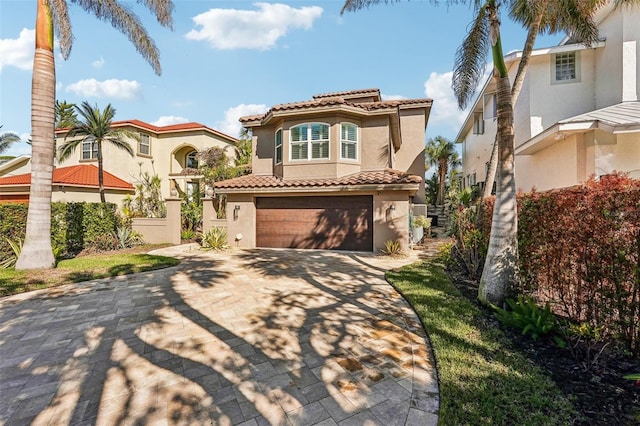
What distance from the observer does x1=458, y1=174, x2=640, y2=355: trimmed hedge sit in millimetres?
3377

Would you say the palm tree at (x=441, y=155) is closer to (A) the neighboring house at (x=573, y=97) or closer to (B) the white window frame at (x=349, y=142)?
(A) the neighboring house at (x=573, y=97)

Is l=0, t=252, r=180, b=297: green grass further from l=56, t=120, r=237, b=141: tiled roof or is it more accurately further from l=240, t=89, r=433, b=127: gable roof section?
l=56, t=120, r=237, b=141: tiled roof

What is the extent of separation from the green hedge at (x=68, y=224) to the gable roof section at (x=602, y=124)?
19027mm

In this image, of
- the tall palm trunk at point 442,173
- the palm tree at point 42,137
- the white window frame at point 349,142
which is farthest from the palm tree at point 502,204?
the tall palm trunk at point 442,173

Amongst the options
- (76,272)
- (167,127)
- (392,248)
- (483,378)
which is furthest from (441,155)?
(76,272)

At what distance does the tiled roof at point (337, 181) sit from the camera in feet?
38.9

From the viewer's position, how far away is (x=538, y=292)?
5.07 m

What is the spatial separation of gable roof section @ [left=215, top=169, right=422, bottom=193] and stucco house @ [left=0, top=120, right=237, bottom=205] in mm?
10492

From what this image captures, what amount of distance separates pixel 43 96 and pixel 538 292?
1391cm

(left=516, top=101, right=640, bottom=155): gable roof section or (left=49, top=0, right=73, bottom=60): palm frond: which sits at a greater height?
(left=49, top=0, right=73, bottom=60): palm frond

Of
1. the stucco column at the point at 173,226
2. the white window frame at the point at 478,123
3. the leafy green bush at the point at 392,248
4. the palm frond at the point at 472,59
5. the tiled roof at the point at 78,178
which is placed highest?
the white window frame at the point at 478,123

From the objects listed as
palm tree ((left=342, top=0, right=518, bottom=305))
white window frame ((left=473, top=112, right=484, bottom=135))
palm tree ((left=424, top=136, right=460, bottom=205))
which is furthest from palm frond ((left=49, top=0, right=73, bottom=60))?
palm tree ((left=424, top=136, right=460, bottom=205))

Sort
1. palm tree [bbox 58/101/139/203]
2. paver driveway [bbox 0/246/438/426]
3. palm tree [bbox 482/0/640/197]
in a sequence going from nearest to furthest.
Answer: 1. paver driveway [bbox 0/246/438/426]
2. palm tree [bbox 482/0/640/197]
3. palm tree [bbox 58/101/139/203]

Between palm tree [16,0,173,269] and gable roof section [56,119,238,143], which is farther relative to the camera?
gable roof section [56,119,238,143]
